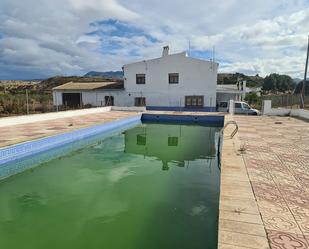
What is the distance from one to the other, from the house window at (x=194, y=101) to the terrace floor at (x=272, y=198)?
1693 cm

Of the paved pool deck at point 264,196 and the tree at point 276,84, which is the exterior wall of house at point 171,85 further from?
the tree at point 276,84

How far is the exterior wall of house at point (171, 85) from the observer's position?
24469 millimetres

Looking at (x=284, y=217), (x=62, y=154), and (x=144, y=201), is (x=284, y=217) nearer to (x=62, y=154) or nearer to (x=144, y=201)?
(x=144, y=201)

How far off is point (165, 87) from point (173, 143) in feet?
45.5

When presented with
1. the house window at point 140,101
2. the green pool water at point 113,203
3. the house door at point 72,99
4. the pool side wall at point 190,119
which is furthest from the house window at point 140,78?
the green pool water at point 113,203

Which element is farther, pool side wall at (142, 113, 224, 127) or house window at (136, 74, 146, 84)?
house window at (136, 74, 146, 84)

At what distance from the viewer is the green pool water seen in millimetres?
4363

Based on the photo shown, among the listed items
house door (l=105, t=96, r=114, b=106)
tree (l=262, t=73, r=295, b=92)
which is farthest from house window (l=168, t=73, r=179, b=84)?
tree (l=262, t=73, r=295, b=92)

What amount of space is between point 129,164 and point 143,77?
18.5 m

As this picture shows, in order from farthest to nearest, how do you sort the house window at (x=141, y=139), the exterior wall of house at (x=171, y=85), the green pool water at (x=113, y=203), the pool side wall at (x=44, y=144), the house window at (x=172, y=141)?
the exterior wall of house at (x=171, y=85) < the house window at (x=141, y=139) < the house window at (x=172, y=141) < the pool side wall at (x=44, y=144) < the green pool water at (x=113, y=203)

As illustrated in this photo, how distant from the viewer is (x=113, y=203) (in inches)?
229

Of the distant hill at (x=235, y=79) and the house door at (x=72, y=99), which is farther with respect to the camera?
the distant hill at (x=235, y=79)

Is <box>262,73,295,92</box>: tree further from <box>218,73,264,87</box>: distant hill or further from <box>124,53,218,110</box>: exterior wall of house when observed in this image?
<box>124,53,218,110</box>: exterior wall of house

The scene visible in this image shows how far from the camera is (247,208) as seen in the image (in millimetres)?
3898
